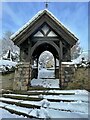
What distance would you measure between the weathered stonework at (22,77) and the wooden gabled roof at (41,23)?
1474 mm

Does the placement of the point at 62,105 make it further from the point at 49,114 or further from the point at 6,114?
the point at 6,114

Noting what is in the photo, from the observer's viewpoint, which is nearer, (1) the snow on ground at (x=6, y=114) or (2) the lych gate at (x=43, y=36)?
(1) the snow on ground at (x=6, y=114)

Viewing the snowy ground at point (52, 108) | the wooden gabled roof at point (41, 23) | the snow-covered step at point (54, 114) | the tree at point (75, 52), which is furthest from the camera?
the tree at point (75, 52)

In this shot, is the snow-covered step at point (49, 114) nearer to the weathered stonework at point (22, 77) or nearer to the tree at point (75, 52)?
the weathered stonework at point (22, 77)

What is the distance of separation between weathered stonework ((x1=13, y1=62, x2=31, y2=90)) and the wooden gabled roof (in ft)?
4.84

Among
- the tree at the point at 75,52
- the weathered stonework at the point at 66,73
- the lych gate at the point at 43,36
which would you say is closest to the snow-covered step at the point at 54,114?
the weathered stonework at the point at 66,73

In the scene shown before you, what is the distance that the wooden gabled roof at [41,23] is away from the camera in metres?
10.9

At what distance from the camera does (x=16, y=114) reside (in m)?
6.73

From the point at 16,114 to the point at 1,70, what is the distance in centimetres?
528

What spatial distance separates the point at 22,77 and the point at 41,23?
3232 millimetres

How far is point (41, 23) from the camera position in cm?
1109

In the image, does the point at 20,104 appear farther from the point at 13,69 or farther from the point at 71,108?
the point at 13,69

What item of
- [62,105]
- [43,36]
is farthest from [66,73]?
[62,105]

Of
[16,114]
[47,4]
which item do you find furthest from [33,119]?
[47,4]
